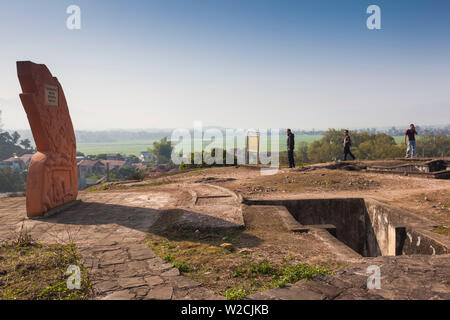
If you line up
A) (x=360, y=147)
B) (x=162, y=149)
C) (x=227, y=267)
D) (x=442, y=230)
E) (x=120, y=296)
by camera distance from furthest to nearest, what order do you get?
(x=162, y=149) < (x=360, y=147) < (x=442, y=230) < (x=227, y=267) < (x=120, y=296)

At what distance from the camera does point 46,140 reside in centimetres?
678

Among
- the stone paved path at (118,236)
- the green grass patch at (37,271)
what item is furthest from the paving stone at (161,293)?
the green grass patch at (37,271)

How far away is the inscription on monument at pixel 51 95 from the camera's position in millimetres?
6888

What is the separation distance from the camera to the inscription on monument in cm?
689

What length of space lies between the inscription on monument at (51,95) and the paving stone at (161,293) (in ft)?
19.2

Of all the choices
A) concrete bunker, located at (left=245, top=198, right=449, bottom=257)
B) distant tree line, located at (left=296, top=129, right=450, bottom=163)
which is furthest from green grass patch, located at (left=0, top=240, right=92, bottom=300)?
distant tree line, located at (left=296, top=129, right=450, bottom=163)

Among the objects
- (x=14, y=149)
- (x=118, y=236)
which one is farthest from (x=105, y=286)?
(x=14, y=149)

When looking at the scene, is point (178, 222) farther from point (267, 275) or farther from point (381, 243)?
point (381, 243)

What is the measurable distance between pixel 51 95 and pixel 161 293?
617cm

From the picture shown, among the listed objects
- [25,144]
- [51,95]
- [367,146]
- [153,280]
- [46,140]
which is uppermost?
[51,95]

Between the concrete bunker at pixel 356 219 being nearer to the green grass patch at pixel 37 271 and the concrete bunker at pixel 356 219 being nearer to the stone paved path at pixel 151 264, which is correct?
the stone paved path at pixel 151 264

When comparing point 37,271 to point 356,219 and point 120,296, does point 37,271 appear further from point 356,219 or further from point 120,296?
point 356,219

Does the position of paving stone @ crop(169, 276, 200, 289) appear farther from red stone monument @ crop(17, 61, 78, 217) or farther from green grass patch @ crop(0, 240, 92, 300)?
red stone monument @ crop(17, 61, 78, 217)
